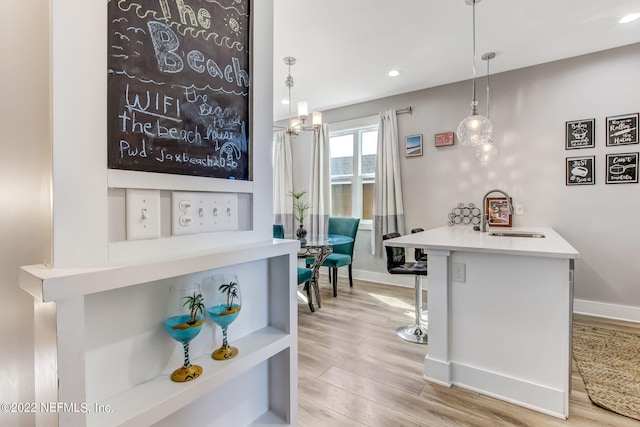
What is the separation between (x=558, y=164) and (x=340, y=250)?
265 centimetres

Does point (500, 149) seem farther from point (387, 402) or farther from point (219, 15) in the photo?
point (219, 15)

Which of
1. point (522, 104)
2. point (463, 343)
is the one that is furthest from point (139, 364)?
point (522, 104)

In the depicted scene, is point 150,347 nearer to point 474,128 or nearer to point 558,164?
point 474,128

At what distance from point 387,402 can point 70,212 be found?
72.0 inches

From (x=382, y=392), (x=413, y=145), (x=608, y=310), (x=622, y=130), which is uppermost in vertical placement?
(x=413, y=145)

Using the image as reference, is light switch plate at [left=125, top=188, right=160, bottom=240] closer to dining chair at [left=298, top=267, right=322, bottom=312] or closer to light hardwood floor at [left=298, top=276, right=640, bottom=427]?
light hardwood floor at [left=298, top=276, right=640, bottom=427]

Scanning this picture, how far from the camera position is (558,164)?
3.19 meters

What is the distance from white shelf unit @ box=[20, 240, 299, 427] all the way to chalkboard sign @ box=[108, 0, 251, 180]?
281 mm

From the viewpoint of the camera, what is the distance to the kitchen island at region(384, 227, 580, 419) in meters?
1.64

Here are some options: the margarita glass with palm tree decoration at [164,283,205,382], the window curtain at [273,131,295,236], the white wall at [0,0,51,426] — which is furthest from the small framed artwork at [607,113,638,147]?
the white wall at [0,0,51,426]

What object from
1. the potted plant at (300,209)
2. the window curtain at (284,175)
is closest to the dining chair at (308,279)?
the potted plant at (300,209)

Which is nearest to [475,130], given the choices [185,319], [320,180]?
[185,319]

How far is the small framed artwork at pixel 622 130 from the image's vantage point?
113 inches

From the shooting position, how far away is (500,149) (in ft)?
11.5
